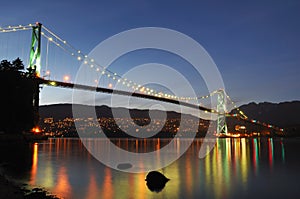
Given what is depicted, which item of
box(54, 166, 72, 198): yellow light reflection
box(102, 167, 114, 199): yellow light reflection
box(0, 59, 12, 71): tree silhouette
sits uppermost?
box(0, 59, 12, 71): tree silhouette

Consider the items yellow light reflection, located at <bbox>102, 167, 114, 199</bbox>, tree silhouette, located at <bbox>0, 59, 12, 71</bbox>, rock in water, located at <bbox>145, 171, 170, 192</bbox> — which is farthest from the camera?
tree silhouette, located at <bbox>0, 59, 12, 71</bbox>

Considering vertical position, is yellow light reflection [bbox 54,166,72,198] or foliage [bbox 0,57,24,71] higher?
foliage [bbox 0,57,24,71]

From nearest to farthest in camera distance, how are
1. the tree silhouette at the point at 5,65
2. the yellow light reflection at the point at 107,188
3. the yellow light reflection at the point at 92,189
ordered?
the yellow light reflection at the point at 92,189
the yellow light reflection at the point at 107,188
the tree silhouette at the point at 5,65

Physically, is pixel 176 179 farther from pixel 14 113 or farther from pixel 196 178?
pixel 14 113

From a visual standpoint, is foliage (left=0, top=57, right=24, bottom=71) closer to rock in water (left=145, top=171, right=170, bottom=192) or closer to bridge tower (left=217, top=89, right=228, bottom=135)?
rock in water (left=145, top=171, right=170, bottom=192)

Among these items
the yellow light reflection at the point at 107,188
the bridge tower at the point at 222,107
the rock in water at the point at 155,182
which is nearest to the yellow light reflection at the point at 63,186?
the yellow light reflection at the point at 107,188

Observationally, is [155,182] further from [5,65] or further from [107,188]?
[5,65]

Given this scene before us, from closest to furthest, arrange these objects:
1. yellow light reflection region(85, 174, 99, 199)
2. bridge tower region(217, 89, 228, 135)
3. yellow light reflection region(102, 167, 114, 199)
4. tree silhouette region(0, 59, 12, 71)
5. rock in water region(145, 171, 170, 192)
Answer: yellow light reflection region(85, 174, 99, 199) < yellow light reflection region(102, 167, 114, 199) < rock in water region(145, 171, 170, 192) < tree silhouette region(0, 59, 12, 71) < bridge tower region(217, 89, 228, 135)

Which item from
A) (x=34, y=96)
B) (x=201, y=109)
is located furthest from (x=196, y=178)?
(x=201, y=109)

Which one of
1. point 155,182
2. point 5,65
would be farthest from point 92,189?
point 5,65

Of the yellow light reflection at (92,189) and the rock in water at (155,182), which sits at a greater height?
the rock in water at (155,182)

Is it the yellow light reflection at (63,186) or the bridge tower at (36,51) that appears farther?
the bridge tower at (36,51)

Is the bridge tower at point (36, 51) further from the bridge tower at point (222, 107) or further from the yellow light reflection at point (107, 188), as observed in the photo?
the bridge tower at point (222, 107)

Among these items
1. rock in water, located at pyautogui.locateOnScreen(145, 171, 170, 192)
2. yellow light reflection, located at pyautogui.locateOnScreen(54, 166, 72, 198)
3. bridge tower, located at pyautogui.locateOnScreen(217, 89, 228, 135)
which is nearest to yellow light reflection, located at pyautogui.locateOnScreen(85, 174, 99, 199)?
yellow light reflection, located at pyautogui.locateOnScreen(54, 166, 72, 198)
